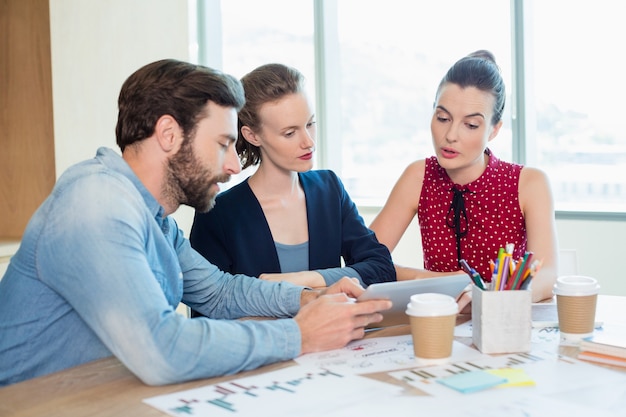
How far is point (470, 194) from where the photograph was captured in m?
2.41

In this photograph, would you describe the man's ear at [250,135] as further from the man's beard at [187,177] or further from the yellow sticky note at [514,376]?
the yellow sticky note at [514,376]

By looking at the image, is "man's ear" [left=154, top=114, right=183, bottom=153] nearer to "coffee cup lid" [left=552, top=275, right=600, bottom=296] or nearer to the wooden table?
the wooden table

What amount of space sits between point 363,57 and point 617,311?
3.64 m

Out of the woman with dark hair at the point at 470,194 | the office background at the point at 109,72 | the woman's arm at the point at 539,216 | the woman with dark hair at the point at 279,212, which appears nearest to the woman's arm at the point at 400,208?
the woman with dark hair at the point at 470,194

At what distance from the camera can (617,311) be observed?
175 cm

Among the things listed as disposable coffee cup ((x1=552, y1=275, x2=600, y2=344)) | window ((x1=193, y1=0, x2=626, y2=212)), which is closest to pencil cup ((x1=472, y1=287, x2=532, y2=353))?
disposable coffee cup ((x1=552, y1=275, x2=600, y2=344))

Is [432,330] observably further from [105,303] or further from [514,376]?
[105,303]

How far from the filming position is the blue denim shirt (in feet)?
4.13

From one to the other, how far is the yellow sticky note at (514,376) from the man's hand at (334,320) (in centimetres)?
30

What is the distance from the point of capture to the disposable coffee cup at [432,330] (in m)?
1.33

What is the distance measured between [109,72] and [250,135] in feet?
4.86

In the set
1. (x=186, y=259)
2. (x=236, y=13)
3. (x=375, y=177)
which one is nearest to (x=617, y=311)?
(x=186, y=259)

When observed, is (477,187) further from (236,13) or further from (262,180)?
(236,13)

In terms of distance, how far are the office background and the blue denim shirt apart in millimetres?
1649
